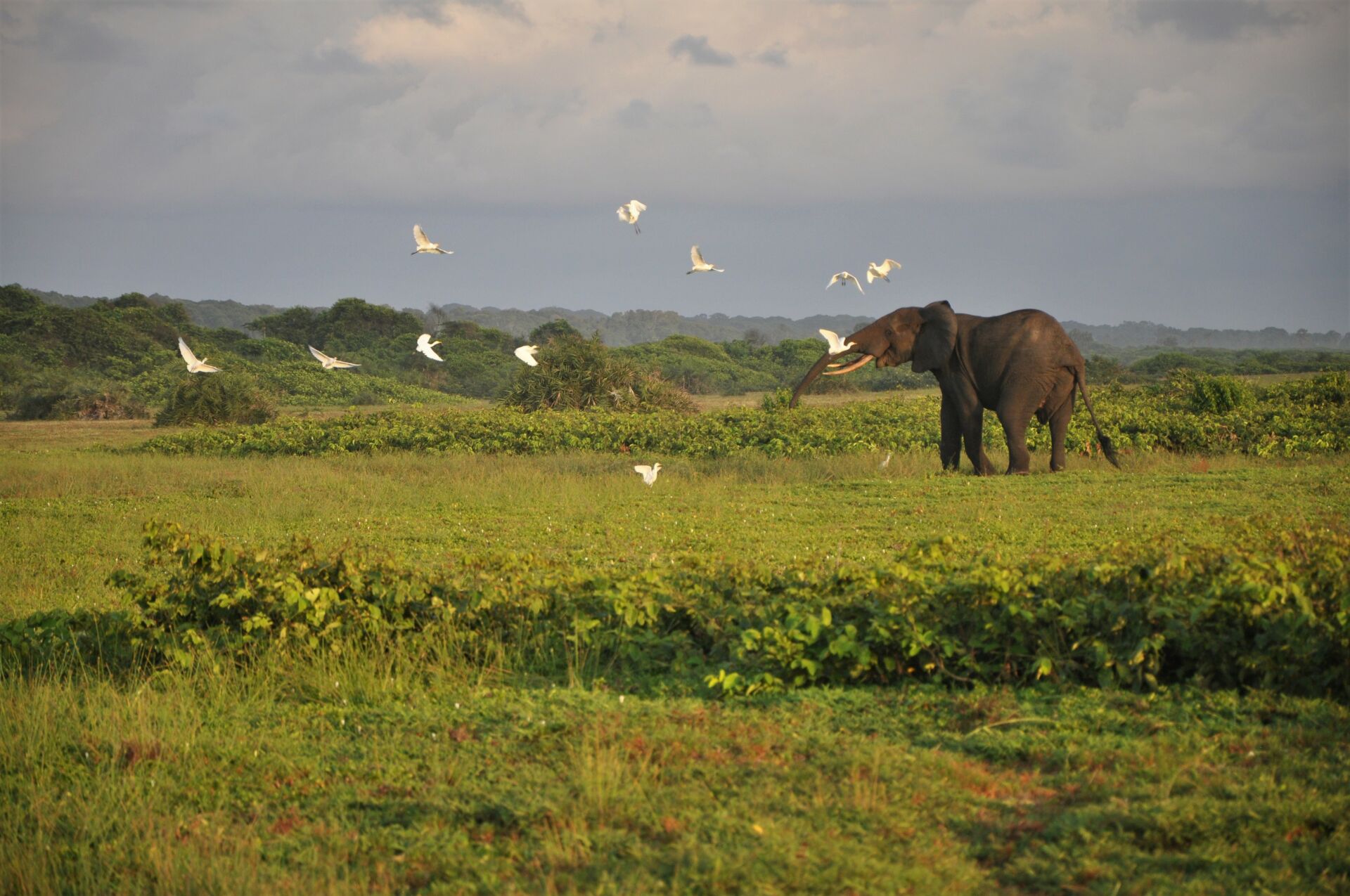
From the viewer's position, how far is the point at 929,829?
4.68 m

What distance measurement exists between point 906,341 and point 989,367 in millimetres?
1298

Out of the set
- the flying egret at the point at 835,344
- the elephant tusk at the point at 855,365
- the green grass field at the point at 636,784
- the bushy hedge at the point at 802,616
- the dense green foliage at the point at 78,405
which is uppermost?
the flying egret at the point at 835,344

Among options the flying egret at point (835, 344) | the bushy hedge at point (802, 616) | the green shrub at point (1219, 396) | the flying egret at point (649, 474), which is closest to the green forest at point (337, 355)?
the green shrub at point (1219, 396)

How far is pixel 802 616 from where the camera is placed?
6617mm

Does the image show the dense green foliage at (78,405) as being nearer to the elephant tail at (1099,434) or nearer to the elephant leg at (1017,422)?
the elephant leg at (1017,422)

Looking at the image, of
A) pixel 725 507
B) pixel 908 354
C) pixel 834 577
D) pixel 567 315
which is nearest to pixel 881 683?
pixel 834 577

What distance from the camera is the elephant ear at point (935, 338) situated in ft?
53.7

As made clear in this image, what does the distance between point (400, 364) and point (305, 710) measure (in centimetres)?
4923

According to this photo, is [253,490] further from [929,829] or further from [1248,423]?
[1248,423]

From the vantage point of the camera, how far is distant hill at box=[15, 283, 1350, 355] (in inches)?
5443

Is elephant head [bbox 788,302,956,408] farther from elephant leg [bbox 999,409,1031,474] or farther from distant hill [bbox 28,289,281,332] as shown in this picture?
distant hill [bbox 28,289,281,332]

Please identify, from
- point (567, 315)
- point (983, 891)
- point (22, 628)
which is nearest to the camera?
point (983, 891)

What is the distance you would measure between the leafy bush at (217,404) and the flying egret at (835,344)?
720 inches

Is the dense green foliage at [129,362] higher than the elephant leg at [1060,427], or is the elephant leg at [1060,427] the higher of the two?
the dense green foliage at [129,362]
